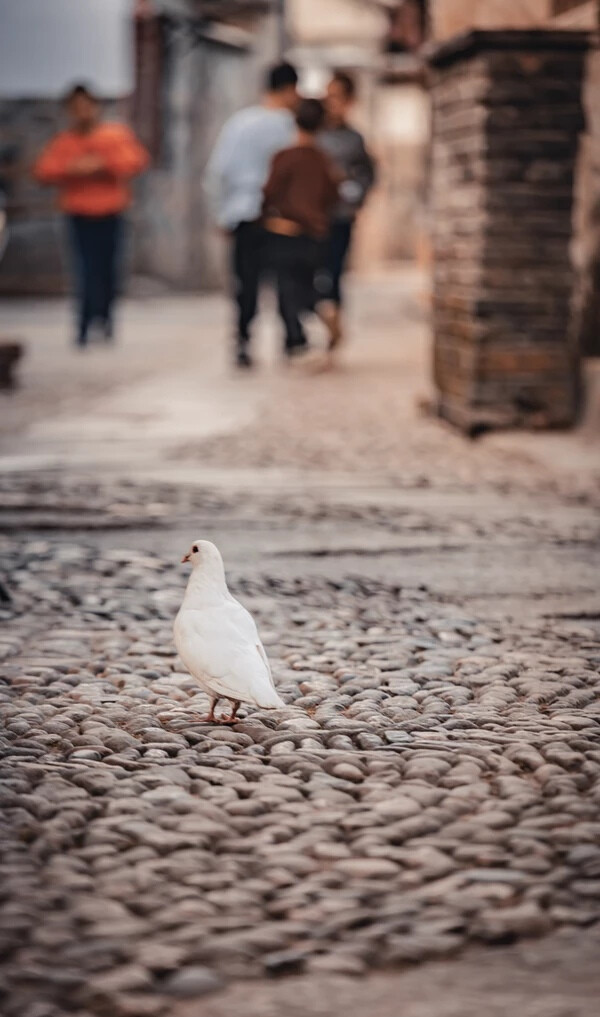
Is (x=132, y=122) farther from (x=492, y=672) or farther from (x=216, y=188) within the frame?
(x=492, y=672)

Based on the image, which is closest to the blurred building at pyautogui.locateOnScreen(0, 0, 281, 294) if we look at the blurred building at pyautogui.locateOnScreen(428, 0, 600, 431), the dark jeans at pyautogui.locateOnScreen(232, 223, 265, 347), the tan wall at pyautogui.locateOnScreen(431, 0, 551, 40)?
the dark jeans at pyautogui.locateOnScreen(232, 223, 265, 347)

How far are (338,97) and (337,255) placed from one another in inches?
40.1

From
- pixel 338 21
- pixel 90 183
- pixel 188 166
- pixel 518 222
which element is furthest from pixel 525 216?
pixel 338 21

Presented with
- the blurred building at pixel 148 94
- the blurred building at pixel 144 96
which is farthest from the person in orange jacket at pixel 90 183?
the blurred building at pixel 144 96

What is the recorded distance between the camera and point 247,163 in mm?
10320

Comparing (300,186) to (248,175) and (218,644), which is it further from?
(218,644)

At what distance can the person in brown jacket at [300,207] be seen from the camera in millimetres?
9898

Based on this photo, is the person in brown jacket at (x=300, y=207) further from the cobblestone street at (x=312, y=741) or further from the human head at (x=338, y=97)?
the cobblestone street at (x=312, y=741)

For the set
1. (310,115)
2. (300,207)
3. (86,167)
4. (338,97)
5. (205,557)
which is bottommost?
(205,557)

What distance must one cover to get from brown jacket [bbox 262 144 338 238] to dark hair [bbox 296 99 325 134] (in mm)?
117

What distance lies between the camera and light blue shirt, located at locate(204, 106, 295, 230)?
405 inches

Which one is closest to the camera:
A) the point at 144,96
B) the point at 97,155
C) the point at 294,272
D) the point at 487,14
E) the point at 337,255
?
the point at 487,14

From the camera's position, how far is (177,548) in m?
5.08

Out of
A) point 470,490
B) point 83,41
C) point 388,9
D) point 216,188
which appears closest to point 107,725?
point 470,490
